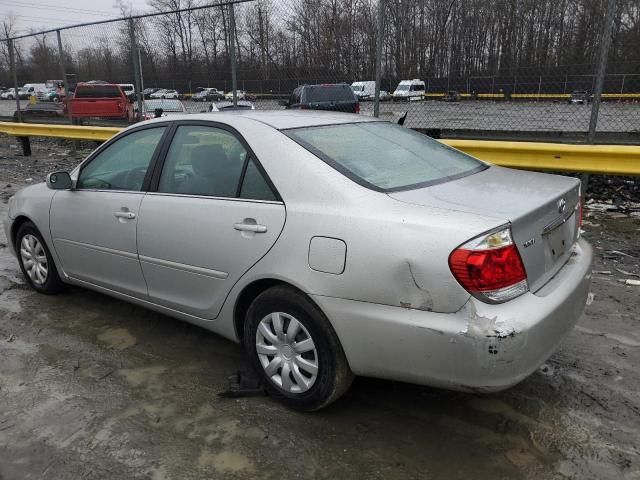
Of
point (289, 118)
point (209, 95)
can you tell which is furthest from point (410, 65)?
point (289, 118)

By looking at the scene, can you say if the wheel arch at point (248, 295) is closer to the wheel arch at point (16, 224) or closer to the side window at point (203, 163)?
the side window at point (203, 163)

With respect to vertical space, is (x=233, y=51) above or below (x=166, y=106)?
above

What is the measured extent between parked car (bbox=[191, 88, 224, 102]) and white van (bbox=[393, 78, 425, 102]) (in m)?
3.54

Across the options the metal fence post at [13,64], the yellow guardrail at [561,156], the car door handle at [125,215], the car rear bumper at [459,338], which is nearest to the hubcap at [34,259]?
the car door handle at [125,215]

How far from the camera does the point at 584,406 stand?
2.95 metres

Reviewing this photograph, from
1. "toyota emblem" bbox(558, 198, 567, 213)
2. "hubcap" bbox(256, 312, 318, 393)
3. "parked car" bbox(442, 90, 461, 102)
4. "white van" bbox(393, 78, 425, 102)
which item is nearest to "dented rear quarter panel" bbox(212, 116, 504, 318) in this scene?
"hubcap" bbox(256, 312, 318, 393)

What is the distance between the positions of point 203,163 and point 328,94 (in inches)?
289

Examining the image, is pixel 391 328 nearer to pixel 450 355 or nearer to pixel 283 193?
pixel 450 355

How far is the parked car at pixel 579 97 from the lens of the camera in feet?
22.6

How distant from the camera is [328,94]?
1036 cm

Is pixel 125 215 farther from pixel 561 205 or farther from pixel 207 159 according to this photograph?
pixel 561 205

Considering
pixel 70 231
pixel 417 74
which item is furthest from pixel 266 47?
pixel 70 231

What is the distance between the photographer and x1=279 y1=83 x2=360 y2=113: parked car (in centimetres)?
973

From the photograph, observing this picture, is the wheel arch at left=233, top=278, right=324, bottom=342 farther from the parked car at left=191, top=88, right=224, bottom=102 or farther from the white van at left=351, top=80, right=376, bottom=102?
the parked car at left=191, top=88, right=224, bottom=102
